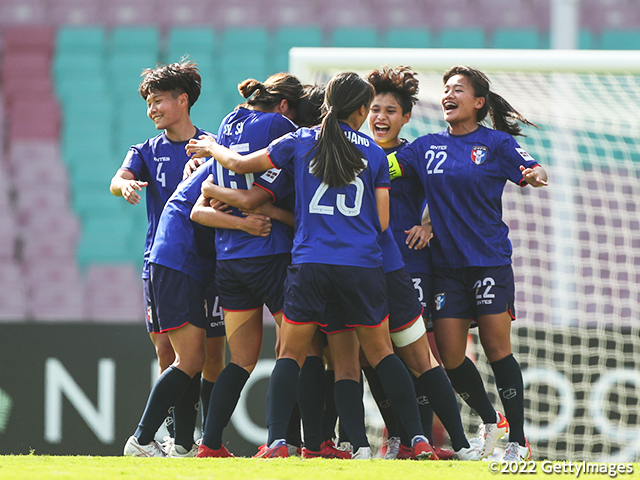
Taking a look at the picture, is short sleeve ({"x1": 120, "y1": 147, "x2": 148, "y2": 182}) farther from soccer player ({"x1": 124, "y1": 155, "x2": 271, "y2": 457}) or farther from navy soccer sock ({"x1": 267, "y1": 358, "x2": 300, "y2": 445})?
navy soccer sock ({"x1": 267, "y1": 358, "x2": 300, "y2": 445})

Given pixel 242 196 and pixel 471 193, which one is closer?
pixel 242 196

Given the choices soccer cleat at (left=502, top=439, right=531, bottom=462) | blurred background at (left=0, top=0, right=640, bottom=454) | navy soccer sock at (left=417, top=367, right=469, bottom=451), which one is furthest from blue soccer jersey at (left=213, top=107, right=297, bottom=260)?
blurred background at (left=0, top=0, right=640, bottom=454)

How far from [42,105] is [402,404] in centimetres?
631

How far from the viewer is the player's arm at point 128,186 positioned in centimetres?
326

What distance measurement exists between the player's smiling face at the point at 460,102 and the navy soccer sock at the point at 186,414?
1.64m

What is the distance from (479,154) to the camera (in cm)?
333

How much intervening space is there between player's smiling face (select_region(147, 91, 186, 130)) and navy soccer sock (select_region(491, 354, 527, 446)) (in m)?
1.83

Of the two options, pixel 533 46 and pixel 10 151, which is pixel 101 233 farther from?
pixel 533 46

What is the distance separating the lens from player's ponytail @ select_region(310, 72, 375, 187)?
2775mm

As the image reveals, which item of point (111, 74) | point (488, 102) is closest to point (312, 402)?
point (488, 102)

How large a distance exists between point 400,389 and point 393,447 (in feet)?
2.02

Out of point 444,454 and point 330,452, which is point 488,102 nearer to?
point 444,454

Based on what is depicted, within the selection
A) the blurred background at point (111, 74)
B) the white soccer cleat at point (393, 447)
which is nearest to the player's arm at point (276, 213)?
the white soccer cleat at point (393, 447)

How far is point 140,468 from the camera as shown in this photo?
2391mm
